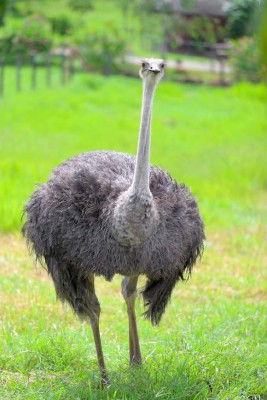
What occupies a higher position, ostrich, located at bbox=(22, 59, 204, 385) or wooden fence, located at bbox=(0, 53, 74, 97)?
ostrich, located at bbox=(22, 59, 204, 385)

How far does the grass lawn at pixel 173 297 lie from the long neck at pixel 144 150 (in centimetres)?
108

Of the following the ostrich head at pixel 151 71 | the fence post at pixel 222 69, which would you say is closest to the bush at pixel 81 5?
the fence post at pixel 222 69

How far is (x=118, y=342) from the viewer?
236 inches

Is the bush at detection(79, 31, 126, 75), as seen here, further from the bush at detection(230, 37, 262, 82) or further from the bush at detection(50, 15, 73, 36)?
the bush at detection(230, 37, 262, 82)

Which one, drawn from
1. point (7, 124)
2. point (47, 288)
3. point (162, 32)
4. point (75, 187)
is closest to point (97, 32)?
point (162, 32)

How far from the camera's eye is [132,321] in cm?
539

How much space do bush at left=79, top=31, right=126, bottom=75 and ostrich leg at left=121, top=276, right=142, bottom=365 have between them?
18788mm

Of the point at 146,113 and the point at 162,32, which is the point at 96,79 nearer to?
the point at 162,32

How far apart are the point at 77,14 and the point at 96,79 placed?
30.4 feet

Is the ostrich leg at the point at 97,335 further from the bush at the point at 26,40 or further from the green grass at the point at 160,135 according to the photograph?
the bush at the point at 26,40

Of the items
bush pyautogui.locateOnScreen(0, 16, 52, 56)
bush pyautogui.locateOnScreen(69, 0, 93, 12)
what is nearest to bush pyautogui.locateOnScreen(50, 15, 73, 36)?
bush pyautogui.locateOnScreen(69, 0, 93, 12)

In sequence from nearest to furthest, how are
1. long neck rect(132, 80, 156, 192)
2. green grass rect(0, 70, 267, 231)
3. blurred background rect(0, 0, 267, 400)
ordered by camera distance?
long neck rect(132, 80, 156, 192), blurred background rect(0, 0, 267, 400), green grass rect(0, 70, 267, 231)

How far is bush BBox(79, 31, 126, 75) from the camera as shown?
949 inches

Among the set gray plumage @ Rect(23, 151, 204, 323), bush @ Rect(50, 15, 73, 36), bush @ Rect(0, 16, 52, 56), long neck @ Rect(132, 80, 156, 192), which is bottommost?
bush @ Rect(50, 15, 73, 36)
